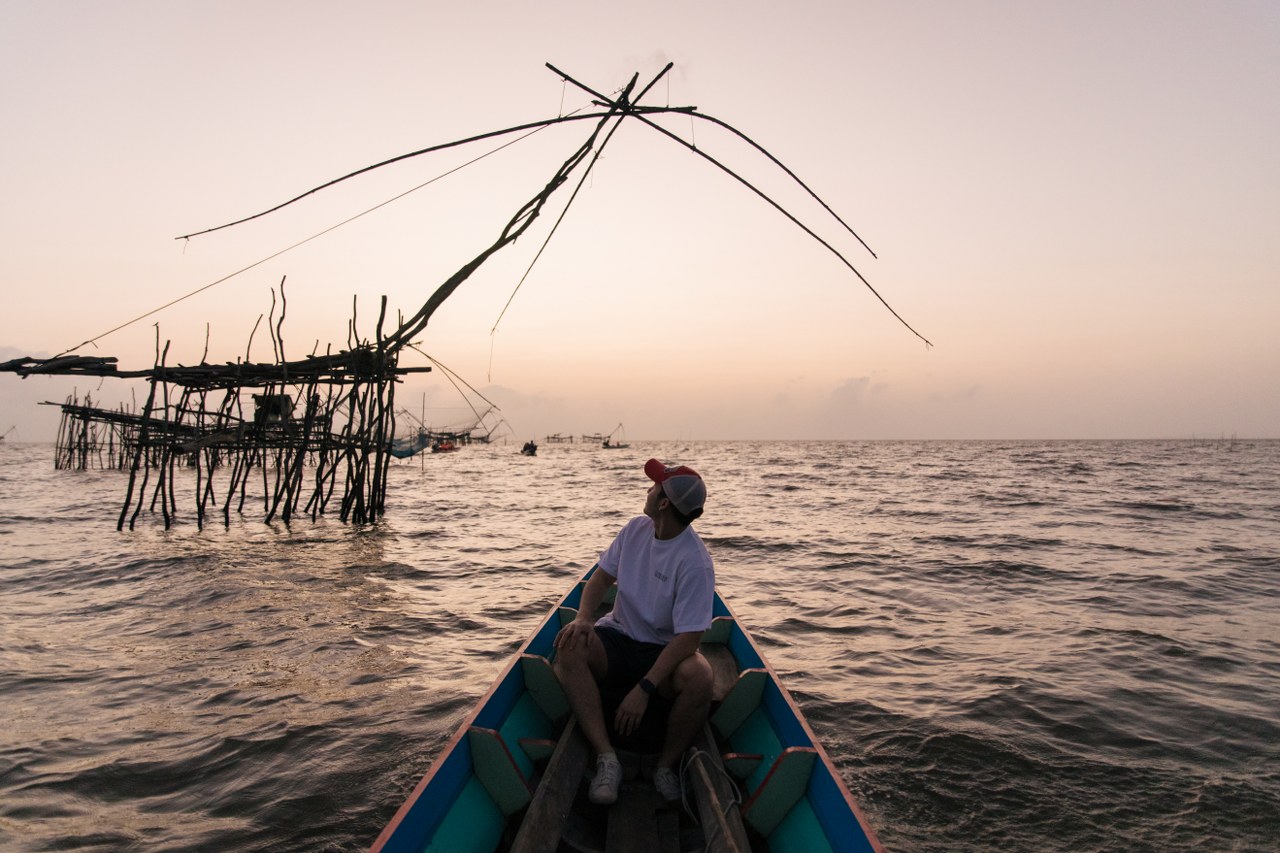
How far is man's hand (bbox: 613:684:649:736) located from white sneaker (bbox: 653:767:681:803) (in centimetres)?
23

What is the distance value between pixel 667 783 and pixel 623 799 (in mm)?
216

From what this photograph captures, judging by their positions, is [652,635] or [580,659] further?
[652,635]

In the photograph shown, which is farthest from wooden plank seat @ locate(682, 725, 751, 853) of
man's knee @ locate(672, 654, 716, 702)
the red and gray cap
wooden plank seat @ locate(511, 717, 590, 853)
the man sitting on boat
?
the red and gray cap

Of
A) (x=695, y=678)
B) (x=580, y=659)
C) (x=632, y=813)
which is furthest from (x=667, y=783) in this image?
(x=580, y=659)

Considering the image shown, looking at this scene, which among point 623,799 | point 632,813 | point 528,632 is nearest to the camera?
point 632,813

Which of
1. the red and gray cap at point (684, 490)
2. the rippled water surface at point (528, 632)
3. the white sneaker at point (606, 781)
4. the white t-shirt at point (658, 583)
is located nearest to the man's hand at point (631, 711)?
the white sneaker at point (606, 781)

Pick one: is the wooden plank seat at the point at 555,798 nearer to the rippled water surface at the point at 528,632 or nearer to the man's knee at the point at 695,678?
the man's knee at the point at 695,678

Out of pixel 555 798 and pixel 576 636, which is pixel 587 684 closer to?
pixel 576 636

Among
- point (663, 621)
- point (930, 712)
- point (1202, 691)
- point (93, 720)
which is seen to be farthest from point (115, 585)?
point (1202, 691)

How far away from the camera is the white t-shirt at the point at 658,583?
3.37 meters

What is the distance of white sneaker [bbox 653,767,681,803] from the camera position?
3.00 metres

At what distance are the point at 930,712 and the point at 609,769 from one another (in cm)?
320

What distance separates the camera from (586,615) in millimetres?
3691

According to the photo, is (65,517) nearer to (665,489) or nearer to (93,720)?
(93,720)
